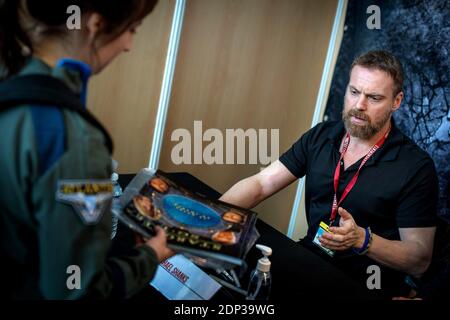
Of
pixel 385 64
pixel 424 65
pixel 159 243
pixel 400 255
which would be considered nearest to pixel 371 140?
pixel 385 64

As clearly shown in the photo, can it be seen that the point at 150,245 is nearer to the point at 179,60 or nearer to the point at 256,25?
the point at 179,60

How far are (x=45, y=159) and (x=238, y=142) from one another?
2.27 metres

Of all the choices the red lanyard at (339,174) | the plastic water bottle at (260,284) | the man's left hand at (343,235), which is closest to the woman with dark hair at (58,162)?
the plastic water bottle at (260,284)

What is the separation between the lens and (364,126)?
1.86 meters

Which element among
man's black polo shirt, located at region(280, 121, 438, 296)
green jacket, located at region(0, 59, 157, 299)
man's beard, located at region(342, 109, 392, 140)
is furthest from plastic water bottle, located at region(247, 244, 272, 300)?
man's beard, located at region(342, 109, 392, 140)

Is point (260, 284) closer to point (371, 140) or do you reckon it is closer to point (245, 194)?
point (245, 194)

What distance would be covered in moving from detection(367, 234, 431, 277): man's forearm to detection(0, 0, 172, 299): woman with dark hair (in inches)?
42.0

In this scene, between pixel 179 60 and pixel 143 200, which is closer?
pixel 143 200

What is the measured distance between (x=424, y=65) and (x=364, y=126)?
78cm

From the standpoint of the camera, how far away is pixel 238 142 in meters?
2.87

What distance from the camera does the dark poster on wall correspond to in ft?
7.36

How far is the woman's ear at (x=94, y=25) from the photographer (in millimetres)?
712

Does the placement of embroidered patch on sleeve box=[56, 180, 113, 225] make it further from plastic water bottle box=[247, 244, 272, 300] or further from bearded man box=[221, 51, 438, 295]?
bearded man box=[221, 51, 438, 295]

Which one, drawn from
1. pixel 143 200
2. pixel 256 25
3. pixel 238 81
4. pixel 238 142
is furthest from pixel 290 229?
pixel 143 200
